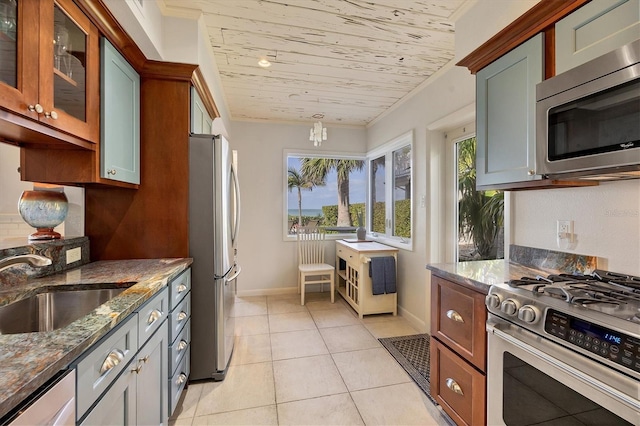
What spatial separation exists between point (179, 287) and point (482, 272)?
1795 millimetres

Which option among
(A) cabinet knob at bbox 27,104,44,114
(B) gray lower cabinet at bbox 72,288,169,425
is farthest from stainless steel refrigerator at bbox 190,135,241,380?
(A) cabinet knob at bbox 27,104,44,114

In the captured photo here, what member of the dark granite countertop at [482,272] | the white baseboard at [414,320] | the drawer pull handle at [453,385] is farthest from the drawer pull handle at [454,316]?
the white baseboard at [414,320]

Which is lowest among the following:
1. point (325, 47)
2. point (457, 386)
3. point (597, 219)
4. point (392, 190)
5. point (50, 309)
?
point (457, 386)

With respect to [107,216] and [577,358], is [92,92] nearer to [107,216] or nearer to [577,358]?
[107,216]

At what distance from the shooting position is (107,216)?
2033 mm

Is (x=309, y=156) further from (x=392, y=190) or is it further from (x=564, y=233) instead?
(x=564, y=233)

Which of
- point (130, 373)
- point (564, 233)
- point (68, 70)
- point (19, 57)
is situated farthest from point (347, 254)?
point (19, 57)

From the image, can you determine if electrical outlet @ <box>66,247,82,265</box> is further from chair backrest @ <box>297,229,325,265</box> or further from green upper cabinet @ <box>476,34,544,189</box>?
chair backrest @ <box>297,229,325,265</box>

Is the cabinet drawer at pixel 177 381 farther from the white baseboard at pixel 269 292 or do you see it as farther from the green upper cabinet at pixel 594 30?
the green upper cabinet at pixel 594 30

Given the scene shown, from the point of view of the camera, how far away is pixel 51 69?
1.23 meters

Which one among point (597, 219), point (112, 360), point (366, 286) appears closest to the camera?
point (112, 360)

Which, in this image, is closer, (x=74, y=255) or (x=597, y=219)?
(x=597, y=219)

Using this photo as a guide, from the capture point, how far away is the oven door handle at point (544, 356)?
87 cm

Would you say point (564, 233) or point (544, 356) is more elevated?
point (564, 233)
